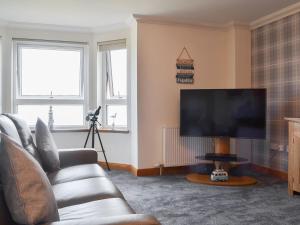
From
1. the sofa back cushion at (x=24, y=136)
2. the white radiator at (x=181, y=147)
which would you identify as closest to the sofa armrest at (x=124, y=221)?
the sofa back cushion at (x=24, y=136)

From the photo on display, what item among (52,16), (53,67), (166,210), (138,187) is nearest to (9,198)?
(166,210)

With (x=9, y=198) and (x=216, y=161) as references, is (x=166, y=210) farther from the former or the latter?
(x=9, y=198)

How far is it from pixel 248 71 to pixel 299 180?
6.95 feet

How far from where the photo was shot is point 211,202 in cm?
311

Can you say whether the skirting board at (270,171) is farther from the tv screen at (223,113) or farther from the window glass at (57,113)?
the window glass at (57,113)

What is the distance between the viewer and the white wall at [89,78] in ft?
15.3

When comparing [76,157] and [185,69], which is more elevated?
[185,69]

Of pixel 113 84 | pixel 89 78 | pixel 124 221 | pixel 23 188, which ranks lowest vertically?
pixel 124 221

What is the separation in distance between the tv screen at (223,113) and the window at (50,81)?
190 cm

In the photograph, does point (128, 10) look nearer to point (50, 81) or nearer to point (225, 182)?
point (50, 81)

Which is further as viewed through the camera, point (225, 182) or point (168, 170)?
point (168, 170)

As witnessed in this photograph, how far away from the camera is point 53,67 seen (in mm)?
4961

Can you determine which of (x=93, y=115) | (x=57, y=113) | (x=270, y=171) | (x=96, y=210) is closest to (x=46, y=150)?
(x=96, y=210)

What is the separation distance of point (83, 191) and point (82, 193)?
0.05 meters
